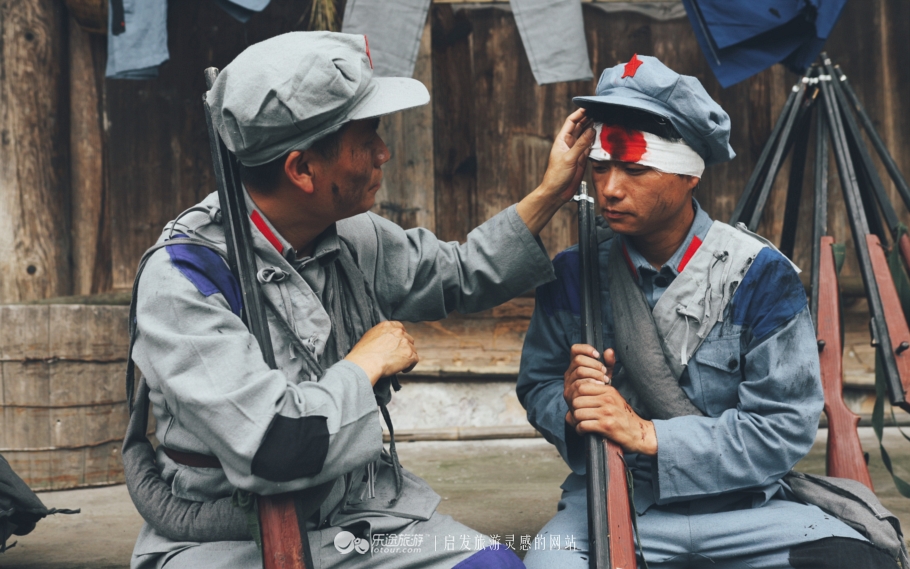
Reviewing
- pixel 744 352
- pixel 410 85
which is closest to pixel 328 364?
pixel 410 85

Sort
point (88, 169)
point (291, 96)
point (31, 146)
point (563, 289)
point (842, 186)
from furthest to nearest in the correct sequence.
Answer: point (88, 169)
point (31, 146)
point (842, 186)
point (563, 289)
point (291, 96)

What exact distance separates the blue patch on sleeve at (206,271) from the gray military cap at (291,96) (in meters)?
0.25

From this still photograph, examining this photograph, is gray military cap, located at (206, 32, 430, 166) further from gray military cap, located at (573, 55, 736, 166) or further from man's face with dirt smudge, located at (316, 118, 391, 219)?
gray military cap, located at (573, 55, 736, 166)

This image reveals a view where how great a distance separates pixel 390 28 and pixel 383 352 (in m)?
2.66

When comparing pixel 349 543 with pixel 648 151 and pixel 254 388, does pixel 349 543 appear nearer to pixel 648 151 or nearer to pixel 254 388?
pixel 254 388

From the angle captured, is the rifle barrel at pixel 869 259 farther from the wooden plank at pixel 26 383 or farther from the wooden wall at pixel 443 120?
the wooden plank at pixel 26 383

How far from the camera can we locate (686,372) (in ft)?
7.68

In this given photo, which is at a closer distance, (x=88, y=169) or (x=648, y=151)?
(x=648, y=151)

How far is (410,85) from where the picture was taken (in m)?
2.21

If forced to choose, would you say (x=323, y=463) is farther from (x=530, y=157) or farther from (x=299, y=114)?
(x=530, y=157)

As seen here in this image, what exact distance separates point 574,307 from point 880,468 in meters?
2.60

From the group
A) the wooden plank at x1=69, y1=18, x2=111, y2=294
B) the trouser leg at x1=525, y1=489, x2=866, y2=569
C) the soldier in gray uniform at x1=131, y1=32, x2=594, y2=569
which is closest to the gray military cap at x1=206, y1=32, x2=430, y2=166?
the soldier in gray uniform at x1=131, y1=32, x2=594, y2=569

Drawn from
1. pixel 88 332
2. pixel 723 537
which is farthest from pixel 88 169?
pixel 723 537

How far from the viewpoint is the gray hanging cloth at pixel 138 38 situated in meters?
4.41
